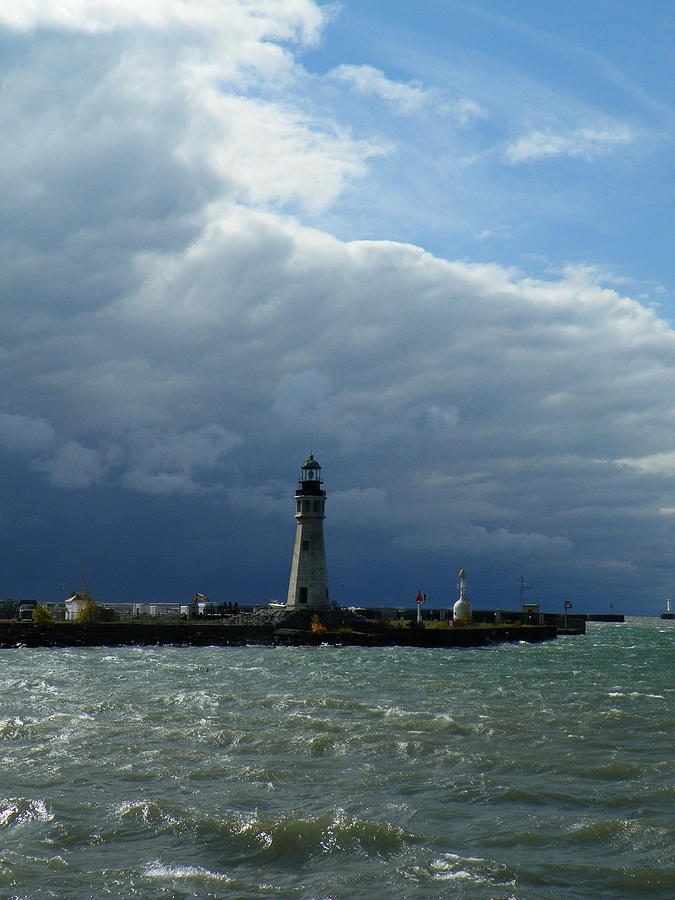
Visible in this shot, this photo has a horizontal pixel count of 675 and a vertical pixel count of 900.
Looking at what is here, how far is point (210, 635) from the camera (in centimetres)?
7381

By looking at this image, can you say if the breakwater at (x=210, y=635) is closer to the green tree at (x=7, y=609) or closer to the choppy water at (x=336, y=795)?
the green tree at (x=7, y=609)

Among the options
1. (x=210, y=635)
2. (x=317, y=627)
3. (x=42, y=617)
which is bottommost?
(x=210, y=635)

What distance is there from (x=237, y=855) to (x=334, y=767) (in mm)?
5986

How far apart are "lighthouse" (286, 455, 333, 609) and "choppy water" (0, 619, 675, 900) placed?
45.5 m

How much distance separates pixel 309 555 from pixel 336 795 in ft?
205

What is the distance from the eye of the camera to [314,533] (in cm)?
7856

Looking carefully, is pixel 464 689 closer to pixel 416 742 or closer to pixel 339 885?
pixel 416 742

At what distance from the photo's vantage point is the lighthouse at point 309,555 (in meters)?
77.8

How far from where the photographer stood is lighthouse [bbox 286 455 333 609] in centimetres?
7781

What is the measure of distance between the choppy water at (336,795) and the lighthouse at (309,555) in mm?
45522

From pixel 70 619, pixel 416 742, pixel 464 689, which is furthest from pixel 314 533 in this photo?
pixel 416 742

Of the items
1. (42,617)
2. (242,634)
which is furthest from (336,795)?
(42,617)

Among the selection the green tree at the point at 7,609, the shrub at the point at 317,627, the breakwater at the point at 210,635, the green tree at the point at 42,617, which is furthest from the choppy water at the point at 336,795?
the green tree at the point at 7,609

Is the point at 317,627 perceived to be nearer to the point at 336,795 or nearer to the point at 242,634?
the point at 242,634
